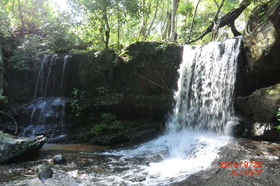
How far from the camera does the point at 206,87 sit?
892 cm

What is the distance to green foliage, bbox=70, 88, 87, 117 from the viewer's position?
33.1 feet

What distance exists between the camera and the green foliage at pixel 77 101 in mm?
10086

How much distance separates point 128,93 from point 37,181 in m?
6.57

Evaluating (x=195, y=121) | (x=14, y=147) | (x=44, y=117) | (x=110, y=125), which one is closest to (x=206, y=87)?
(x=195, y=121)

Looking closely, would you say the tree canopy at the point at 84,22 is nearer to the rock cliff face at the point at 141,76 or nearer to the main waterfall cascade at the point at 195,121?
the rock cliff face at the point at 141,76

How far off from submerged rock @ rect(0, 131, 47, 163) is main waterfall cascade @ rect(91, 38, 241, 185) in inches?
94.9

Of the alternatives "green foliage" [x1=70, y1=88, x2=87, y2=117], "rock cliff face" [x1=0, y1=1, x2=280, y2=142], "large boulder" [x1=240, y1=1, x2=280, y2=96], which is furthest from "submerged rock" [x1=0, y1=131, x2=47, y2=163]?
"large boulder" [x1=240, y1=1, x2=280, y2=96]

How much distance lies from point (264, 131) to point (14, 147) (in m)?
7.67

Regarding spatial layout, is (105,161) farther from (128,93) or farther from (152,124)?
(128,93)

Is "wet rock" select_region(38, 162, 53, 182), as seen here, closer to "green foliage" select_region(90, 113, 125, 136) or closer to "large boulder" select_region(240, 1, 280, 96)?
"green foliage" select_region(90, 113, 125, 136)

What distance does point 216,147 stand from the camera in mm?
5727

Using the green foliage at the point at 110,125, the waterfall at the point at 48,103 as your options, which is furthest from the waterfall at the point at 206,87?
the waterfall at the point at 48,103

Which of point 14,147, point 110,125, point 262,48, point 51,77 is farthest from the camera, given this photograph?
point 51,77

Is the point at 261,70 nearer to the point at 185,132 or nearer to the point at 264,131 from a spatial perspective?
the point at 264,131
